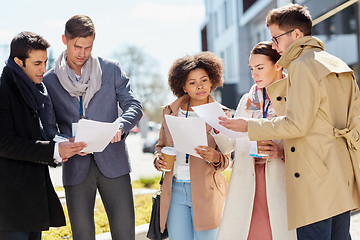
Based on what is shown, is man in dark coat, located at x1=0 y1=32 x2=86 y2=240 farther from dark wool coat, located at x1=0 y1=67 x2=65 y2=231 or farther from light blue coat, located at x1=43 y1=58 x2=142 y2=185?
light blue coat, located at x1=43 y1=58 x2=142 y2=185

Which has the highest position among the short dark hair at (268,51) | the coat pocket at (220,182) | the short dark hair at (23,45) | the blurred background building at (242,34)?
the blurred background building at (242,34)

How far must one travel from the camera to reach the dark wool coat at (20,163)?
2824mm

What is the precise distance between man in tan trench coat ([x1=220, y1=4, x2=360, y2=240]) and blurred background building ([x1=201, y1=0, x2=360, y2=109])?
12450 millimetres

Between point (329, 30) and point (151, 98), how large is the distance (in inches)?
1282

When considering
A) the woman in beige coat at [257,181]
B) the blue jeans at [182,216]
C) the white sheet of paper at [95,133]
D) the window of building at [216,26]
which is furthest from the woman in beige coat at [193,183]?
the window of building at [216,26]

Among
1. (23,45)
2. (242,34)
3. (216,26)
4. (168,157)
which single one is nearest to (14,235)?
(168,157)

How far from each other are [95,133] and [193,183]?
87cm

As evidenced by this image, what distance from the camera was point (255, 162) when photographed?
335cm

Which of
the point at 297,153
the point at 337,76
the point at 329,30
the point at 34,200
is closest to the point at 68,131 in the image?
the point at 34,200

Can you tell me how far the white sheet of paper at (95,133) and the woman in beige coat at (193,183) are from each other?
17.9 inches

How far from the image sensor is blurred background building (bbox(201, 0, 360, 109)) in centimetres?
1474

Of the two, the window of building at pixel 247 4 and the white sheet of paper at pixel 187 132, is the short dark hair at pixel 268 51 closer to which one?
the white sheet of paper at pixel 187 132

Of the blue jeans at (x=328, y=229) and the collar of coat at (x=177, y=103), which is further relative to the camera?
the collar of coat at (x=177, y=103)

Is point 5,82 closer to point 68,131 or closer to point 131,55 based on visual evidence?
point 68,131
